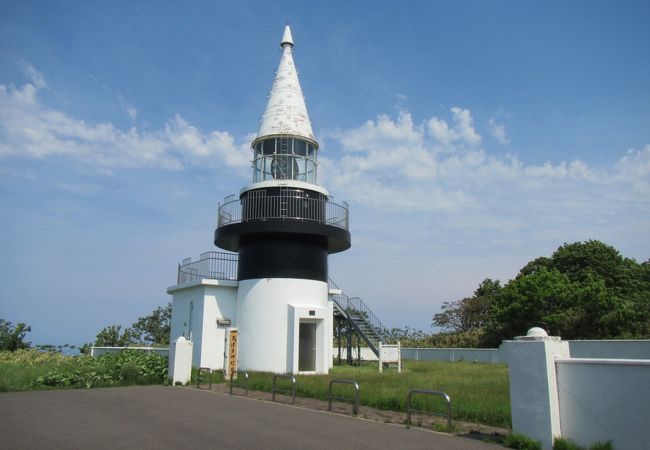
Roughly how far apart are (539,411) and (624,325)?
21.3 m

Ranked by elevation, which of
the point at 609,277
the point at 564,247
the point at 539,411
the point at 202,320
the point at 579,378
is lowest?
the point at 539,411

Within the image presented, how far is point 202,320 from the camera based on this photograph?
64.5 feet

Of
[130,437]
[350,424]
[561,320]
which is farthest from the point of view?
[561,320]

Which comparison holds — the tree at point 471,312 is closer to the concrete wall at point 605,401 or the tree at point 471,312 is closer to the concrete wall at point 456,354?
the concrete wall at point 456,354

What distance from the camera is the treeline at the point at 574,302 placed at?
85.8ft

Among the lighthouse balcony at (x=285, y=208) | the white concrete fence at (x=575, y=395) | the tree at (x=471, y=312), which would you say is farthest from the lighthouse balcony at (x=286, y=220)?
the tree at (x=471, y=312)

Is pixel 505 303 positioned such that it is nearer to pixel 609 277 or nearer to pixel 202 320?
pixel 609 277

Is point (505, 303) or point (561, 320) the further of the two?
point (505, 303)

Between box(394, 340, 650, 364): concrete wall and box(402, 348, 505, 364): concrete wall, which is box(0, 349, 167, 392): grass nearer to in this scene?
box(394, 340, 650, 364): concrete wall

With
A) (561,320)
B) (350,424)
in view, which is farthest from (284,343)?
(561,320)

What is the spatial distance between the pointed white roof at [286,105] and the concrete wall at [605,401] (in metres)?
15.2

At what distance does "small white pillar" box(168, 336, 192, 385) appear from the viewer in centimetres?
1688

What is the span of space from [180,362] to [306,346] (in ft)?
21.3

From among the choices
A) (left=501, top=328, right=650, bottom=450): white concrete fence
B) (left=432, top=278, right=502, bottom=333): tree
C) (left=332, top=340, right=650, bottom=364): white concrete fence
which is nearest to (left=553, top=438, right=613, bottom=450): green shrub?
(left=501, top=328, right=650, bottom=450): white concrete fence
